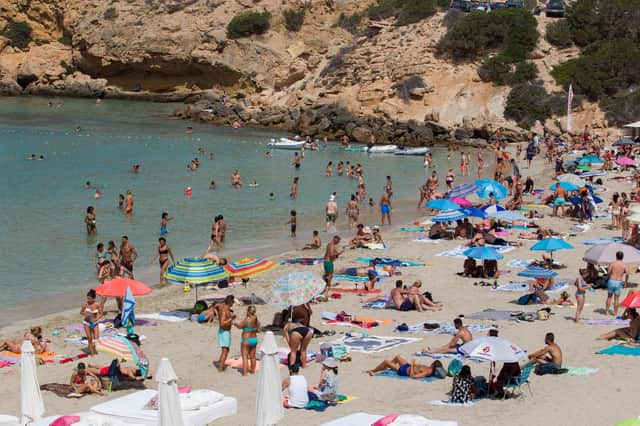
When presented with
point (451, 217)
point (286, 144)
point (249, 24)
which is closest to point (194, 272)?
point (451, 217)

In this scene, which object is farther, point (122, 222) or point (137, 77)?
point (137, 77)

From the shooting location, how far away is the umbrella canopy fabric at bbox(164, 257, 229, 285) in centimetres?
1644

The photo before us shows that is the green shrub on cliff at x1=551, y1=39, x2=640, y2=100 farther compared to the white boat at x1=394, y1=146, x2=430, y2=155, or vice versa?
the green shrub on cliff at x1=551, y1=39, x2=640, y2=100

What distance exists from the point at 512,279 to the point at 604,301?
2.63 meters

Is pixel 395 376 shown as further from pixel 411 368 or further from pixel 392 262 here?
pixel 392 262

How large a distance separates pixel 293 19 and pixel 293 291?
62.1 meters

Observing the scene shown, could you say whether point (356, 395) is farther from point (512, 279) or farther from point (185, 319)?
point (512, 279)

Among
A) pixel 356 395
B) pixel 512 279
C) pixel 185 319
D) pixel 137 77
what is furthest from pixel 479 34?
pixel 356 395

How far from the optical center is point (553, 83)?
53844 millimetres

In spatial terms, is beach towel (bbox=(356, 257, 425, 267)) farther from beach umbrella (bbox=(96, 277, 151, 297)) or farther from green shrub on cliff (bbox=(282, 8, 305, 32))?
green shrub on cliff (bbox=(282, 8, 305, 32))

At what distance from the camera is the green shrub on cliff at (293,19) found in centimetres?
7450

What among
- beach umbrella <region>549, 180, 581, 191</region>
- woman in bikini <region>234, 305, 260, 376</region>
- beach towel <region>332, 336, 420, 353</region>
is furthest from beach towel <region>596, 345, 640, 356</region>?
beach umbrella <region>549, 180, 581, 191</region>

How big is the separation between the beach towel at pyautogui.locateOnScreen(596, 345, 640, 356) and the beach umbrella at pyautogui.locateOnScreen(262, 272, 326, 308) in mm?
4181

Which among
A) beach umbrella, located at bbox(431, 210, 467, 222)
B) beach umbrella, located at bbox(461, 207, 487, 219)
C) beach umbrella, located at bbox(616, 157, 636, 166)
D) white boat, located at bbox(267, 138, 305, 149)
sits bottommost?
beach umbrella, located at bbox(431, 210, 467, 222)
